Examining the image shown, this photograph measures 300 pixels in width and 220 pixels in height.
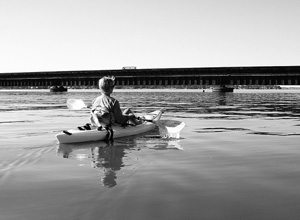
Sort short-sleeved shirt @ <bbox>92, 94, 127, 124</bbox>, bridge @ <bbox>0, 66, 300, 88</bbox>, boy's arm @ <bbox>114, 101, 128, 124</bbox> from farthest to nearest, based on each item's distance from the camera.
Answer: bridge @ <bbox>0, 66, 300, 88</bbox> → boy's arm @ <bbox>114, 101, 128, 124</bbox> → short-sleeved shirt @ <bbox>92, 94, 127, 124</bbox>

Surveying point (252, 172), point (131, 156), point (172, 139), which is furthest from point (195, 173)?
point (172, 139)

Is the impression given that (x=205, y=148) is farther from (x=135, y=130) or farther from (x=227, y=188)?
(x=227, y=188)

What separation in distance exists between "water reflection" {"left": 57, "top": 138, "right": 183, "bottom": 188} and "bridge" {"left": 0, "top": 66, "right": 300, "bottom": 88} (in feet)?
243

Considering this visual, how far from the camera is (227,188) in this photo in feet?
17.2

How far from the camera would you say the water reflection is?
6349 millimetres

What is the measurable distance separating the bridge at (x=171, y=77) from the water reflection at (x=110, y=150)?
2911 inches

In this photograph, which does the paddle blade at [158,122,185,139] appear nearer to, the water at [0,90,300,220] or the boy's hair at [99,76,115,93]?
the water at [0,90,300,220]

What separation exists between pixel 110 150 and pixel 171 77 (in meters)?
80.4

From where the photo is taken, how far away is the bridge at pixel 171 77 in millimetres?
80562

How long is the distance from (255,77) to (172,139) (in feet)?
246

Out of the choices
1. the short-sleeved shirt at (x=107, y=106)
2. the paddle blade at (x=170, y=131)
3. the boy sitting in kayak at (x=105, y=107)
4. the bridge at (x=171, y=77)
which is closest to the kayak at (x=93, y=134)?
the boy sitting in kayak at (x=105, y=107)

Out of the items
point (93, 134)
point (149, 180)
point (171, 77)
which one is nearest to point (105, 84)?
point (93, 134)

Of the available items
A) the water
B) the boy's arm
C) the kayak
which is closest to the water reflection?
the water

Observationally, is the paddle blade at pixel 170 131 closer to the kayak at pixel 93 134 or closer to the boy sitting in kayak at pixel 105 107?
the kayak at pixel 93 134
